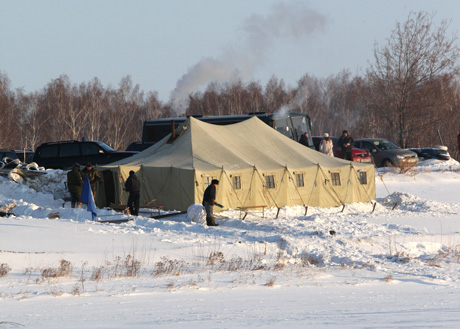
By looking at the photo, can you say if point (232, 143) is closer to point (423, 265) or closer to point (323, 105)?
point (423, 265)

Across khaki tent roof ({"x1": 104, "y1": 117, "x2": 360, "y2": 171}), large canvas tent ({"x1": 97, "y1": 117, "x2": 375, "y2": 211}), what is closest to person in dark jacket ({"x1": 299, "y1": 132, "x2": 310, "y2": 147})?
khaki tent roof ({"x1": 104, "y1": 117, "x2": 360, "y2": 171})

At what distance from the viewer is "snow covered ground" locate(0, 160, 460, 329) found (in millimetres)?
8414

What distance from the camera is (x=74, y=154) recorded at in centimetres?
2578

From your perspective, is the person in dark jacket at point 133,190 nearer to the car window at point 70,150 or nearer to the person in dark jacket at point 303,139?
the car window at point 70,150

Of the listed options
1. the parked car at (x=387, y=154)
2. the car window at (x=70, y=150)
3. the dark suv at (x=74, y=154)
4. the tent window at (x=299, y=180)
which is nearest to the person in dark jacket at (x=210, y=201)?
the tent window at (x=299, y=180)

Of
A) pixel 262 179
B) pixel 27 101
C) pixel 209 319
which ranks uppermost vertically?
pixel 27 101

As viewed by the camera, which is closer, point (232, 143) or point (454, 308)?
point (454, 308)

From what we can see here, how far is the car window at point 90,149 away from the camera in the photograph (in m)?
25.4

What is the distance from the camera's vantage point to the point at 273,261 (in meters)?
13.6

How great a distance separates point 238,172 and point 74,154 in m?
7.90

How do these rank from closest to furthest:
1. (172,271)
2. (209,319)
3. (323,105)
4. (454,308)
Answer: (209,319), (454,308), (172,271), (323,105)

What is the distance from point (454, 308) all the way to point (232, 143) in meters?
14.3

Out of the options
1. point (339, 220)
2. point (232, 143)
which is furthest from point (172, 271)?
point (232, 143)

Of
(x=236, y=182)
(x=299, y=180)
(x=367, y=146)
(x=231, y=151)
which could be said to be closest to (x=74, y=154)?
(x=231, y=151)
